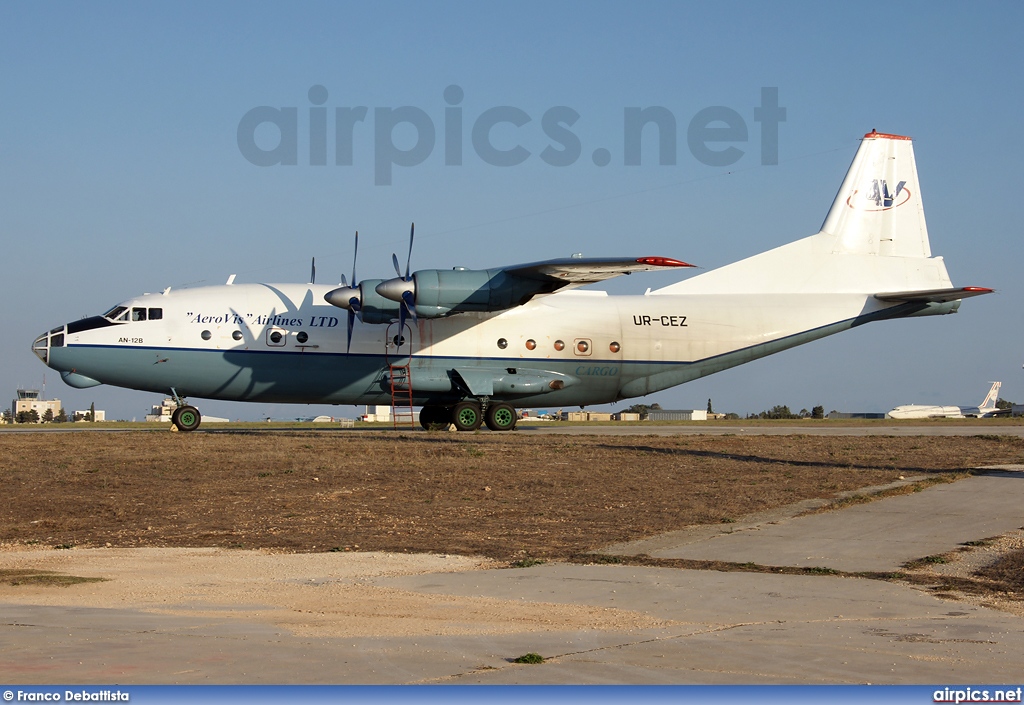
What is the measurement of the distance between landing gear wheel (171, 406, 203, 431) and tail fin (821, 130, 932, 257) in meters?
22.3

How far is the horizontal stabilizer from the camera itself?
1284 inches

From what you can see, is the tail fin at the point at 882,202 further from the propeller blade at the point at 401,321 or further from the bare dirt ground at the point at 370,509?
the propeller blade at the point at 401,321

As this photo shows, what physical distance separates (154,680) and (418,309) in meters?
23.0

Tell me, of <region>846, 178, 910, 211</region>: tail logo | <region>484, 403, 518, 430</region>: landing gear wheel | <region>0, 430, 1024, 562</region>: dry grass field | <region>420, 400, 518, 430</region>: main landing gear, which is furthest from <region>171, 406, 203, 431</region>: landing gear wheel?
<region>846, 178, 910, 211</region>: tail logo

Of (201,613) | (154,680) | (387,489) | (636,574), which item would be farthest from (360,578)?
(387,489)

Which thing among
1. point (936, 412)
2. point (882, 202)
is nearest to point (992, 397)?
point (936, 412)

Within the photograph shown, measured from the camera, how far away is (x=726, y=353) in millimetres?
33188

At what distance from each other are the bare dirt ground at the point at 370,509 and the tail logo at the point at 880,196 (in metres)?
12.8

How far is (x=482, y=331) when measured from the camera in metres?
30.9

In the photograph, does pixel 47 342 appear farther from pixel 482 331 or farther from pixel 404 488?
pixel 404 488

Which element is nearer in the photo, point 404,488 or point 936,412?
point 404,488

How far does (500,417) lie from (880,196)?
53.7ft

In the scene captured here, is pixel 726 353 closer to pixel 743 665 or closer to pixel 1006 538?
pixel 1006 538

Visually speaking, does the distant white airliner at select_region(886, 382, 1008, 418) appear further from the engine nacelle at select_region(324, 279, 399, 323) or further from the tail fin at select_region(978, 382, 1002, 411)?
the engine nacelle at select_region(324, 279, 399, 323)
